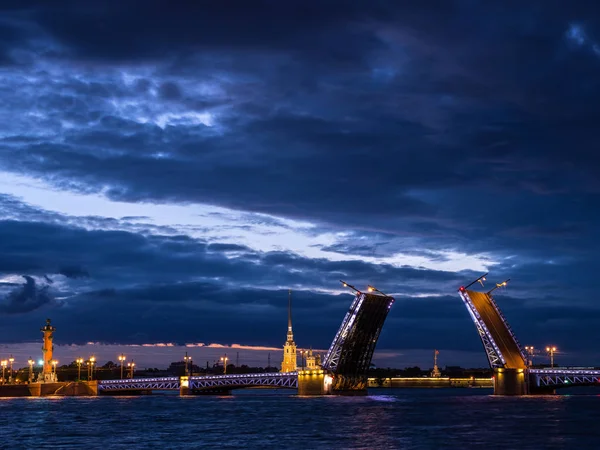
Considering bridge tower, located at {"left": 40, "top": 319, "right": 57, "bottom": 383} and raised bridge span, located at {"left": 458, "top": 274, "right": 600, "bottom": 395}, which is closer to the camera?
raised bridge span, located at {"left": 458, "top": 274, "right": 600, "bottom": 395}

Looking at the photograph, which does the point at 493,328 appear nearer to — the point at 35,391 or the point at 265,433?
the point at 265,433

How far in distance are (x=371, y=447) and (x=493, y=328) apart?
5762cm

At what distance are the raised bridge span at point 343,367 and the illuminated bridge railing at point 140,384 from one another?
0.62 feet

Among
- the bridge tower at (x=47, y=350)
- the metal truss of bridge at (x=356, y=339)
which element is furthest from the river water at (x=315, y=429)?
the bridge tower at (x=47, y=350)

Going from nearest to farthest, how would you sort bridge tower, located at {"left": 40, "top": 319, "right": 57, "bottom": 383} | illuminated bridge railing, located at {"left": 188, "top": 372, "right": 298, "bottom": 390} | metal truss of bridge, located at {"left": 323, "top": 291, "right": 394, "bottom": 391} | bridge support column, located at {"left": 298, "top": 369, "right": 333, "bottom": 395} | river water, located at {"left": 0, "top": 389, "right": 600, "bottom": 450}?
river water, located at {"left": 0, "top": 389, "right": 600, "bottom": 450}, metal truss of bridge, located at {"left": 323, "top": 291, "right": 394, "bottom": 391}, bridge support column, located at {"left": 298, "top": 369, "right": 333, "bottom": 395}, illuminated bridge railing, located at {"left": 188, "top": 372, "right": 298, "bottom": 390}, bridge tower, located at {"left": 40, "top": 319, "right": 57, "bottom": 383}

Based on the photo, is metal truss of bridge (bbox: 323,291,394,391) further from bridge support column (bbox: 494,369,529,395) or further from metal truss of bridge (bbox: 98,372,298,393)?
bridge support column (bbox: 494,369,529,395)

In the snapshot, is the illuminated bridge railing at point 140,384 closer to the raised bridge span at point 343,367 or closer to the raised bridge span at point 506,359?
the raised bridge span at point 343,367

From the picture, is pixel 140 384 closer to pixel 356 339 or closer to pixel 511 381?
pixel 356 339

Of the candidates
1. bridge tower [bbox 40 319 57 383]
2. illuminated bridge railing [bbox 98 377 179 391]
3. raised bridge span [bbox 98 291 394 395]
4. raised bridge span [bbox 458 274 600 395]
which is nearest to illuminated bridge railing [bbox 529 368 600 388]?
raised bridge span [bbox 458 274 600 395]

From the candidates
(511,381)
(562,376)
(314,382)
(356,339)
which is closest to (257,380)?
(314,382)

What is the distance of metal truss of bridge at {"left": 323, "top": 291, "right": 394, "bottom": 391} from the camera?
334ft

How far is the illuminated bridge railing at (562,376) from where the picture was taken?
11356cm

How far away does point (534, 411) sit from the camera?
81875 millimetres

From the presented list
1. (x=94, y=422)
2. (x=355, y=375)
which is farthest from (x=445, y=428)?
(x=355, y=375)
